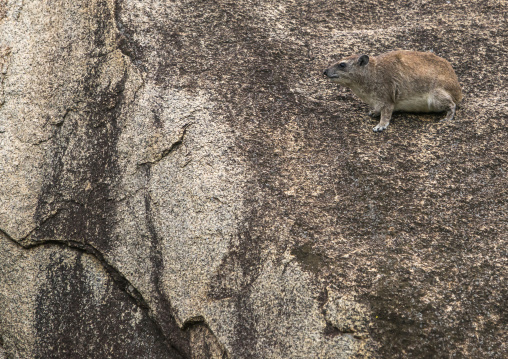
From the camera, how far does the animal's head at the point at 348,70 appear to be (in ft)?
19.4

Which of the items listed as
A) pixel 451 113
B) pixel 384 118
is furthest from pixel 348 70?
pixel 451 113

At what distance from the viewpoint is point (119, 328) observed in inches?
205

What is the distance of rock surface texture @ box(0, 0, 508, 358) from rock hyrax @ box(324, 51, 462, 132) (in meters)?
0.20

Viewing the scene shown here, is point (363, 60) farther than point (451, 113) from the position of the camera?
Yes

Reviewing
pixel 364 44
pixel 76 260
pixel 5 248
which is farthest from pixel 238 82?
pixel 5 248

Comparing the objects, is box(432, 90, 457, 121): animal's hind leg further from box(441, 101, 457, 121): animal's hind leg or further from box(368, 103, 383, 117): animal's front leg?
box(368, 103, 383, 117): animal's front leg

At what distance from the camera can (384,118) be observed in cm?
580

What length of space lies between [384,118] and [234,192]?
194 centimetres

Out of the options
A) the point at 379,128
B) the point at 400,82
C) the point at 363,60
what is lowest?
the point at 379,128

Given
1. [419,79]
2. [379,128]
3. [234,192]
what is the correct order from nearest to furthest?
1. [234,192]
2. [379,128]
3. [419,79]

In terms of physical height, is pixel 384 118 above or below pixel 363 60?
below

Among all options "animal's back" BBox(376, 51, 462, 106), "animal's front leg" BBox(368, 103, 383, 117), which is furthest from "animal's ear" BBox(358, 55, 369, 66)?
"animal's front leg" BBox(368, 103, 383, 117)

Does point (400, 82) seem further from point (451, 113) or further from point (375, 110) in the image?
point (451, 113)

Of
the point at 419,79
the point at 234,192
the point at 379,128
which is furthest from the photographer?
the point at 419,79
